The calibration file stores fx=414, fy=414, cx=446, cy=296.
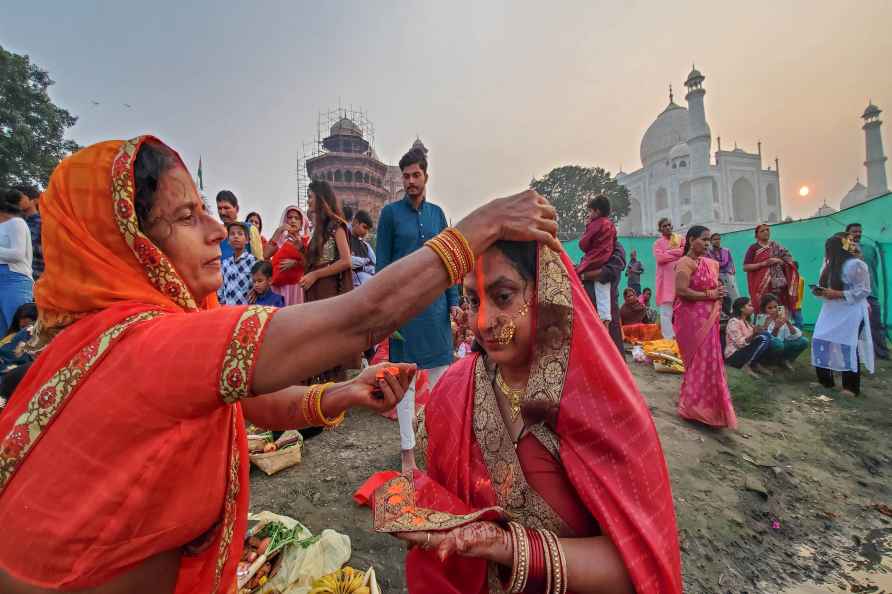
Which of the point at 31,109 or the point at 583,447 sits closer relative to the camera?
the point at 583,447

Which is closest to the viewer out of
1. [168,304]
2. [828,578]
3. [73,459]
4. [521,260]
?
[73,459]

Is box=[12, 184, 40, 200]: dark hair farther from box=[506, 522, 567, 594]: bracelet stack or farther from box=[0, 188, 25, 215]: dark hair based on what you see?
box=[506, 522, 567, 594]: bracelet stack

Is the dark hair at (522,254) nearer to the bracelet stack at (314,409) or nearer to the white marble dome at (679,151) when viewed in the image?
the bracelet stack at (314,409)

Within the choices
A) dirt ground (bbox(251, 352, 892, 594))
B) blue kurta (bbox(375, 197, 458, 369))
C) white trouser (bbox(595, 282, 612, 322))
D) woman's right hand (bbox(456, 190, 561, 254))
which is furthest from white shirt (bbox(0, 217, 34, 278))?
white trouser (bbox(595, 282, 612, 322))

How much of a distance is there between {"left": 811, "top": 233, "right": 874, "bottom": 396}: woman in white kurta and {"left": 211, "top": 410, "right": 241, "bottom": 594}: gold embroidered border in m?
9.25

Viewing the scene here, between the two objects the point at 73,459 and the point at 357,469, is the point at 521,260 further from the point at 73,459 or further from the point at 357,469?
the point at 357,469

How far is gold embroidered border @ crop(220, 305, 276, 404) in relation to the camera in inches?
40.7

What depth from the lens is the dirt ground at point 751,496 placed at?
3072 mm

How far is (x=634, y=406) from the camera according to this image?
1485 mm

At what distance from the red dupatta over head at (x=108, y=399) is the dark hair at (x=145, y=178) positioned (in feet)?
0.12

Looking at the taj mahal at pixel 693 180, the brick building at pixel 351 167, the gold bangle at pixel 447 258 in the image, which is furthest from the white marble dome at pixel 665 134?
the gold bangle at pixel 447 258

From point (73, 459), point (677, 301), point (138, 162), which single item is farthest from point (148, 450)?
point (677, 301)

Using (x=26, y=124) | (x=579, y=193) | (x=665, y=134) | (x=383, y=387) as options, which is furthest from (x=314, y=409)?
(x=665, y=134)

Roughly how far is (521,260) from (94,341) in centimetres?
139
